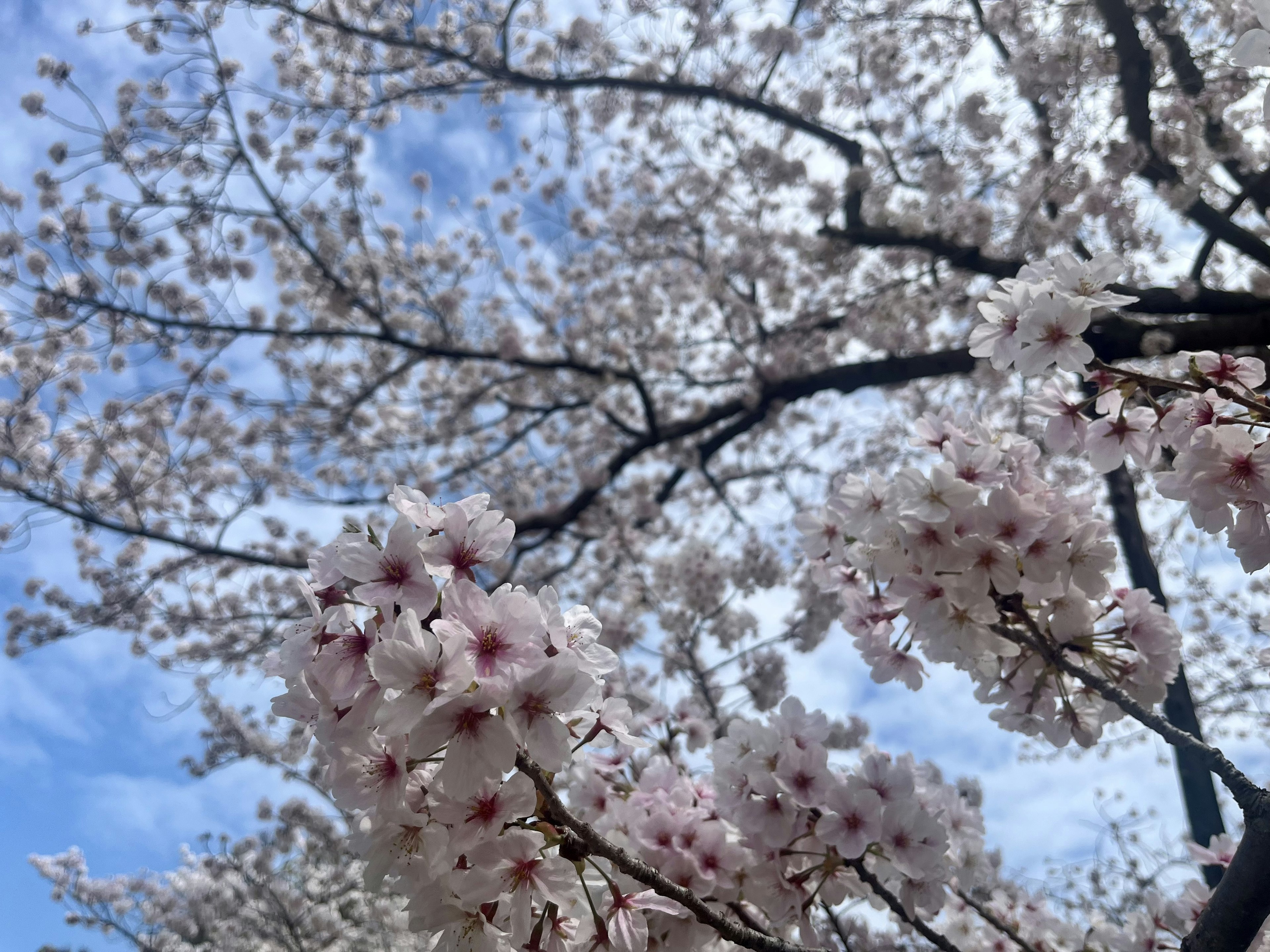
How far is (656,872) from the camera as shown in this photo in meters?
1.17

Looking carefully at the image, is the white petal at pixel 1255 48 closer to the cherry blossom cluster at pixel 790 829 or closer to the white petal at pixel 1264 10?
the white petal at pixel 1264 10

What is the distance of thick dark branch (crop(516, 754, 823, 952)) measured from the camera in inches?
43.9

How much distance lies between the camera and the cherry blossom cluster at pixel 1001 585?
158cm

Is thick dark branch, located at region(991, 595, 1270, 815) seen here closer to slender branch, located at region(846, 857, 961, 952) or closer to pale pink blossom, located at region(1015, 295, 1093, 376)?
pale pink blossom, located at region(1015, 295, 1093, 376)

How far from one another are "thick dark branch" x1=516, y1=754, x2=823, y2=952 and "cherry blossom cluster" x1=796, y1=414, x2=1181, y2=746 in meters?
0.80

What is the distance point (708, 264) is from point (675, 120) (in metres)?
1.45

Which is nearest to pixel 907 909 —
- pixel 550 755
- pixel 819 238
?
pixel 550 755

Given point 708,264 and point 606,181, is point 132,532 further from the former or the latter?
point 606,181

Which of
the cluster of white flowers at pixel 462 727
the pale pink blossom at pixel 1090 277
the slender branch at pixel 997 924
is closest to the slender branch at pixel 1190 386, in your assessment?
the pale pink blossom at pixel 1090 277

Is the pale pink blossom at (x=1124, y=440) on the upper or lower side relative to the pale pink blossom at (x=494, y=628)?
upper

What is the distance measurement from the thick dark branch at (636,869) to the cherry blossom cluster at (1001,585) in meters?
0.80

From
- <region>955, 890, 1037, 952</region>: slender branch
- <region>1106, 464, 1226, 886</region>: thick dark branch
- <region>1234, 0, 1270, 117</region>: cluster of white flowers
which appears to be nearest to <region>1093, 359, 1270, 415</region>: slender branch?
<region>1234, 0, 1270, 117</region>: cluster of white flowers

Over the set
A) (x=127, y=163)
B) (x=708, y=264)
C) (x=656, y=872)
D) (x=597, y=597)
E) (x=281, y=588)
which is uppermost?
(x=127, y=163)

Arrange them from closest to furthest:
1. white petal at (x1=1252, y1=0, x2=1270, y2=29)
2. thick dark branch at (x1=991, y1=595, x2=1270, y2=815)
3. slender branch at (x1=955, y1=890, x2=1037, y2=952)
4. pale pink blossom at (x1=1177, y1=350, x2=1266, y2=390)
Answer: white petal at (x1=1252, y1=0, x2=1270, y2=29) → thick dark branch at (x1=991, y1=595, x2=1270, y2=815) → pale pink blossom at (x1=1177, y1=350, x2=1266, y2=390) → slender branch at (x1=955, y1=890, x2=1037, y2=952)
